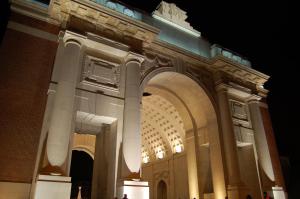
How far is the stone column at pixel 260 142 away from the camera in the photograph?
58.9 ft

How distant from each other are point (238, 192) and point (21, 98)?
13341 mm

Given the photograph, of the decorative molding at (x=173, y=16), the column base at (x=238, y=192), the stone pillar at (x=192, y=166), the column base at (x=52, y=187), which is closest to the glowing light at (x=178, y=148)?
the stone pillar at (x=192, y=166)

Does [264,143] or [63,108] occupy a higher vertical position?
[63,108]

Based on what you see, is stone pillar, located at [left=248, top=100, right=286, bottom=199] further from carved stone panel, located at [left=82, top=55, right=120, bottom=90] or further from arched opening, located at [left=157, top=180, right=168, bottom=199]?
carved stone panel, located at [left=82, top=55, right=120, bottom=90]

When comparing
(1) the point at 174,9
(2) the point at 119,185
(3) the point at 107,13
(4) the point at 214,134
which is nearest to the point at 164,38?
(1) the point at 174,9

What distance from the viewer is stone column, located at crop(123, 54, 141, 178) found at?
12.8m

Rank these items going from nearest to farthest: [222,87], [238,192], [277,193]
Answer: [238,192], [277,193], [222,87]

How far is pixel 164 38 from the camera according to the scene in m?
18.7

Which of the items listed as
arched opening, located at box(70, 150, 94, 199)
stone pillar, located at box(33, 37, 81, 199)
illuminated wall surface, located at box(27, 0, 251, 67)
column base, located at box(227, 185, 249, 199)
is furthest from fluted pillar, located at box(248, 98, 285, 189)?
arched opening, located at box(70, 150, 94, 199)

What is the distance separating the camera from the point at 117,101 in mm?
14188

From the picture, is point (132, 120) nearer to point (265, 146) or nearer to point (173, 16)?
point (173, 16)

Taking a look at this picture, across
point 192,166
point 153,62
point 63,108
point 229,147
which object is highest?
point 153,62

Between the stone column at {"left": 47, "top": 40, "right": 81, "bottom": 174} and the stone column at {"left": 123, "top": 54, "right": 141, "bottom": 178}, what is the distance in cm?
283

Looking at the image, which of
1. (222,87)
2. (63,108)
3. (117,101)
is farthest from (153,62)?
(63,108)
